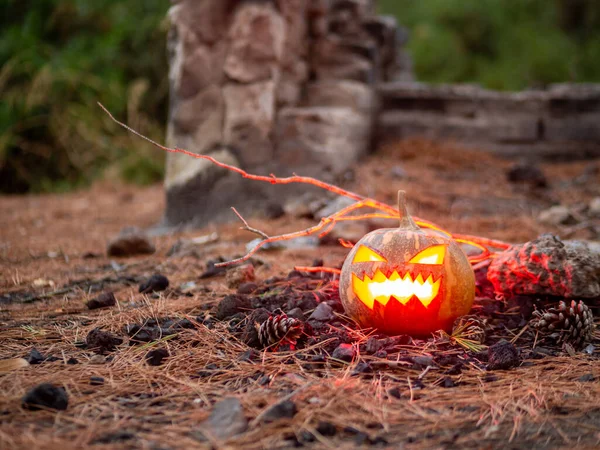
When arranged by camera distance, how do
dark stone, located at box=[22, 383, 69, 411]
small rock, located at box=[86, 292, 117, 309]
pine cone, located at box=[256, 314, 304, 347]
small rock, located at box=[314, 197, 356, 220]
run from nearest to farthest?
1. dark stone, located at box=[22, 383, 69, 411]
2. pine cone, located at box=[256, 314, 304, 347]
3. small rock, located at box=[86, 292, 117, 309]
4. small rock, located at box=[314, 197, 356, 220]

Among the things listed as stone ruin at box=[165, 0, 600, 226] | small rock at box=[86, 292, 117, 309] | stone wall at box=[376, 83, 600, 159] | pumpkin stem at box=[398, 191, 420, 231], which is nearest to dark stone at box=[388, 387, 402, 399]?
pumpkin stem at box=[398, 191, 420, 231]

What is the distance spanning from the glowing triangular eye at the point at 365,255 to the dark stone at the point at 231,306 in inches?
21.9

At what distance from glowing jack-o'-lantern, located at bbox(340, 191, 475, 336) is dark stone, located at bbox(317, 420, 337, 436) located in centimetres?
67

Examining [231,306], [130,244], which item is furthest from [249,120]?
[231,306]

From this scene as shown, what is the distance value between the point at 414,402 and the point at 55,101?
7681 millimetres

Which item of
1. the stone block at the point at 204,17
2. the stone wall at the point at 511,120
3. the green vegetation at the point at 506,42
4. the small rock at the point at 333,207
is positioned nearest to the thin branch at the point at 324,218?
the small rock at the point at 333,207

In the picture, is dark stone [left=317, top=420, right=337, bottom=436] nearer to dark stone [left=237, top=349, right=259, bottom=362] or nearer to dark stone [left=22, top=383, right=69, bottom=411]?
dark stone [left=237, top=349, right=259, bottom=362]

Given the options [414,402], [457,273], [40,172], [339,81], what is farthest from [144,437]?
[40,172]

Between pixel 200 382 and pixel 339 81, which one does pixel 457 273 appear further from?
pixel 339 81

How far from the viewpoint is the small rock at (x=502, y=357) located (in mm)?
1908

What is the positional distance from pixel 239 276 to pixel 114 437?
143 cm

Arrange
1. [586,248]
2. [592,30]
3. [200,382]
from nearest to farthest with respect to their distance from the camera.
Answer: [200,382] → [586,248] → [592,30]

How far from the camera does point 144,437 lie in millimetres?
1445

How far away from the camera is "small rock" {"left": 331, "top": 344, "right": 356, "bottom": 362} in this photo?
194 centimetres
